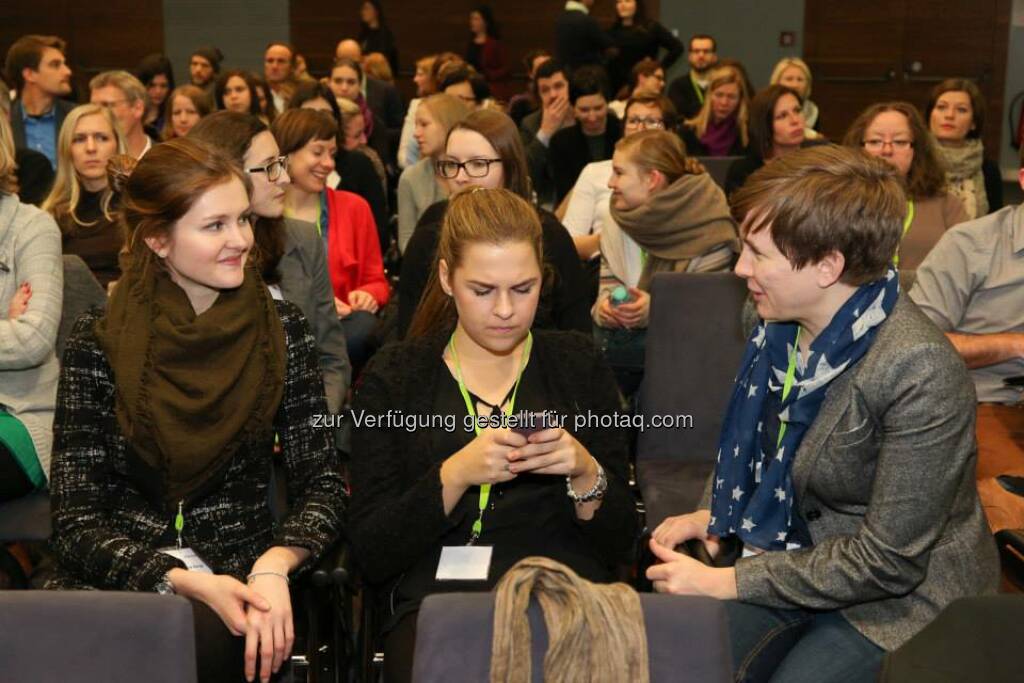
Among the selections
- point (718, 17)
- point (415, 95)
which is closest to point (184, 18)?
point (415, 95)

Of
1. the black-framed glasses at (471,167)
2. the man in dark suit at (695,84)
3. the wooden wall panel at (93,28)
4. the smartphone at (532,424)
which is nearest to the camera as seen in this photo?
the smartphone at (532,424)

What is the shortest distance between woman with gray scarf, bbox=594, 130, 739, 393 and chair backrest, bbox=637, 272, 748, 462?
2.48 feet

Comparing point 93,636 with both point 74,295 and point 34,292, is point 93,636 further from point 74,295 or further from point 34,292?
point 74,295

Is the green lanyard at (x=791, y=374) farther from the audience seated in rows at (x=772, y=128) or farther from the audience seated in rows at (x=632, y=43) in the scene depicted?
the audience seated in rows at (x=632, y=43)

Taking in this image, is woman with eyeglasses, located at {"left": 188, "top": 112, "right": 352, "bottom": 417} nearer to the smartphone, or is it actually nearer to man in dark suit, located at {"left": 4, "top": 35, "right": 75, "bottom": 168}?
the smartphone

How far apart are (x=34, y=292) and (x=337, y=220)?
4.97 feet

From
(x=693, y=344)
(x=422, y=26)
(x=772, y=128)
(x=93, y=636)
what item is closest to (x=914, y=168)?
(x=772, y=128)

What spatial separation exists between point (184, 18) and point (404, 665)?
11.4 meters

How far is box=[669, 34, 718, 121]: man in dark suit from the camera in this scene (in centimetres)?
878

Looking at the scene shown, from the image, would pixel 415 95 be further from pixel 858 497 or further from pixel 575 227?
pixel 858 497

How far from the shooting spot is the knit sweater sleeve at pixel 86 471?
212 cm

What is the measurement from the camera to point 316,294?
127 inches

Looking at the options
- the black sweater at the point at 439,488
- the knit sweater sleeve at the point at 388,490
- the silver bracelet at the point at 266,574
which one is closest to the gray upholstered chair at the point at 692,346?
the black sweater at the point at 439,488

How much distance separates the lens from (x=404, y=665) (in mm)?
2016
